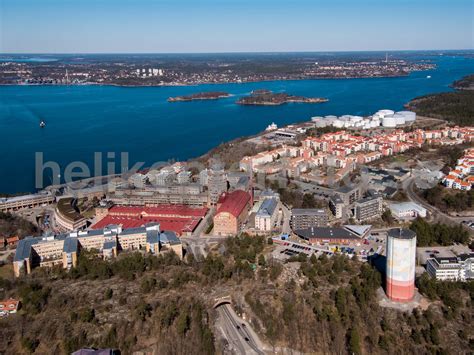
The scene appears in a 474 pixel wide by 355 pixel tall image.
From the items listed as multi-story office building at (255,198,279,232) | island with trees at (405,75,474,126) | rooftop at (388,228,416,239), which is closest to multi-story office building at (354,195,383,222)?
multi-story office building at (255,198,279,232)

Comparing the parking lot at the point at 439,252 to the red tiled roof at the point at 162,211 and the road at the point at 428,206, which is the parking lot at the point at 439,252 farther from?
the red tiled roof at the point at 162,211

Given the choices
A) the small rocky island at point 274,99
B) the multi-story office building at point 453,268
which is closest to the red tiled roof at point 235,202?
the multi-story office building at point 453,268

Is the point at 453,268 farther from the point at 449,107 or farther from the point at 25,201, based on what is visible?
the point at 449,107

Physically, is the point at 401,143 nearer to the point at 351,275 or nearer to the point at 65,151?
the point at 351,275

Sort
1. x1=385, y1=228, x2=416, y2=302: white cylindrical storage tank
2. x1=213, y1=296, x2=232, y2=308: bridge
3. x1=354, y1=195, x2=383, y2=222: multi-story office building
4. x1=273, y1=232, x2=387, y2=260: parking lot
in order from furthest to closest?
x1=354, y1=195, x2=383, y2=222: multi-story office building → x1=273, y1=232, x2=387, y2=260: parking lot → x1=213, y1=296, x2=232, y2=308: bridge → x1=385, y1=228, x2=416, y2=302: white cylindrical storage tank

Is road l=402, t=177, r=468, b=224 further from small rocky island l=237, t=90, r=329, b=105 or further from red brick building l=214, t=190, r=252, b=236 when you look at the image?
small rocky island l=237, t=90, r=329, b=105

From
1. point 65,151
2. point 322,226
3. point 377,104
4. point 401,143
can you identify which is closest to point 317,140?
point 401,143
